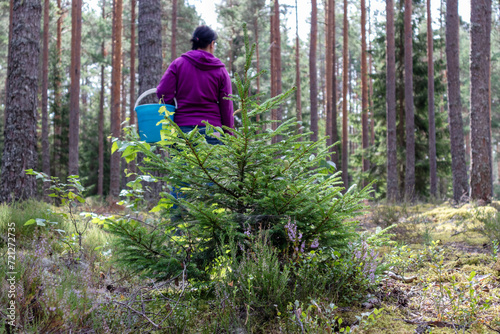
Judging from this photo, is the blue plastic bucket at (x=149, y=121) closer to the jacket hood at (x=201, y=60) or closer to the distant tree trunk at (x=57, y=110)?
the jacket hood at (x=201, y=60)

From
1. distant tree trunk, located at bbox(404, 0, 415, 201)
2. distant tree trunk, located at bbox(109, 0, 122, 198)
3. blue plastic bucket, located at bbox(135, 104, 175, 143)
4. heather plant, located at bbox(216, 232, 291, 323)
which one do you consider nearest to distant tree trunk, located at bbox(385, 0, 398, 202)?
distant tree trunk, located at bbox(404, 0, 415, 201)

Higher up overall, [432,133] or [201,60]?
[432,133]

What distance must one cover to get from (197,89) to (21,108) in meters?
4.52

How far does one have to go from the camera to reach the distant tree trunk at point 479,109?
767 centimetres

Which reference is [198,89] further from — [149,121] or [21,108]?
[21,108]

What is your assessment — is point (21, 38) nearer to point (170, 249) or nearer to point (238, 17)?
point (170, 249)

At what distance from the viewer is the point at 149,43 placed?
6.93 meters

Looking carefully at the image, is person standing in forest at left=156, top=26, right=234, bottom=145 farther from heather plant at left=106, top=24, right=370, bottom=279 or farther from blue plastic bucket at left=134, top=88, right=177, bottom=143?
heather plant at left=106, top=24, right=370, bottom=279

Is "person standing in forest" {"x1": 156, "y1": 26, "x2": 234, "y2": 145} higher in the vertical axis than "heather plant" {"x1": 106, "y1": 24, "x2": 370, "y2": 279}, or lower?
higher

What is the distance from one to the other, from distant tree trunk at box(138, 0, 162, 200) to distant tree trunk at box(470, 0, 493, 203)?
22.5ft

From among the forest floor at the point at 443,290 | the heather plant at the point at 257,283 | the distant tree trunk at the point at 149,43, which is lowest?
the forest floor at the point at 443,290

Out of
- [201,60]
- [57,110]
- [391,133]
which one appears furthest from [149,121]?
[57,110]

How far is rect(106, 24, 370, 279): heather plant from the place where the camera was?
223cm

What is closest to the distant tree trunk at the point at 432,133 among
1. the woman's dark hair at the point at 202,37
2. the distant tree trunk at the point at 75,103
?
the woman's dark hair at the point at 202,37
